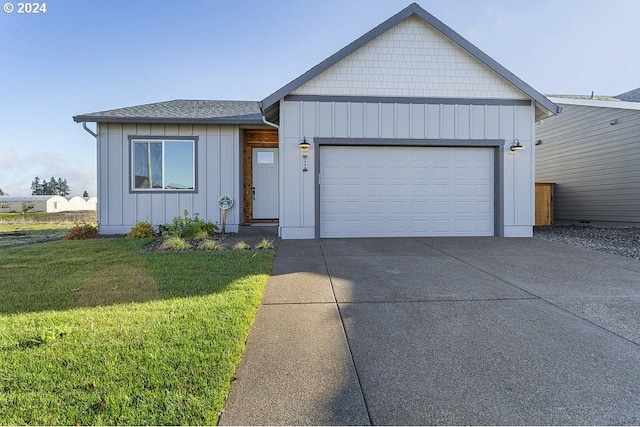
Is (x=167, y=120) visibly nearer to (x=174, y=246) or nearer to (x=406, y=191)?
(x=174, y=246)

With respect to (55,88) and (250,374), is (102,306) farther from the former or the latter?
(55,88)

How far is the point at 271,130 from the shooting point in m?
9.50

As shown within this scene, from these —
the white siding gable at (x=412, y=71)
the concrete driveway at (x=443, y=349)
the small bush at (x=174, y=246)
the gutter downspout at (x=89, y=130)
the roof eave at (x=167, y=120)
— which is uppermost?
the white siding gable at (x=412, y=71)

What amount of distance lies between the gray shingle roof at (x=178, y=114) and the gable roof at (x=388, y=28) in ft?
5.38

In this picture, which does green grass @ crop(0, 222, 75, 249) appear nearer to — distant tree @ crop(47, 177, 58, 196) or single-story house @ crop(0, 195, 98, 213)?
single-story house @ crop(0, 195, 98, 213)

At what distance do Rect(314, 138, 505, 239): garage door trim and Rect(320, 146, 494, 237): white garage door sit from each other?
118 mm

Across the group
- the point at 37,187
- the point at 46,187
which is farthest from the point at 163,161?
the point at 37,187

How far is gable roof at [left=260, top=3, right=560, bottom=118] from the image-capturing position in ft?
24.1

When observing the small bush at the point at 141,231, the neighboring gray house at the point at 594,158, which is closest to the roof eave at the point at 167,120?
the small bush at the point at 141,231

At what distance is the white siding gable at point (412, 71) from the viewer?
7617mm

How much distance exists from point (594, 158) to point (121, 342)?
1517 cm

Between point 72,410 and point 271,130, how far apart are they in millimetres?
8683

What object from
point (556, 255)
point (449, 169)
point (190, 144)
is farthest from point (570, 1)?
point (190, 144)

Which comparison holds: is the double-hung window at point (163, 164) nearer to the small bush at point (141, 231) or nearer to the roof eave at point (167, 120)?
the roof eave at point (167, 120)
